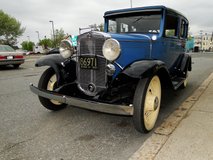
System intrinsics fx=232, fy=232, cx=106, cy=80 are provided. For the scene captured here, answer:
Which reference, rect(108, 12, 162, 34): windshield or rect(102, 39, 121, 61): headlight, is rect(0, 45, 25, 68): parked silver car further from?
rect(102, 39, 121, 61): headlight

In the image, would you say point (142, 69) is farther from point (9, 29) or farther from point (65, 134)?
point (9, 29)

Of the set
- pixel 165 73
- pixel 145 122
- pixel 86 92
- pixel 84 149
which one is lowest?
pixel 84 149

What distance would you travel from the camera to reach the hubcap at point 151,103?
351cm

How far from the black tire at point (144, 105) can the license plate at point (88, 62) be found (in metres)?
0.81

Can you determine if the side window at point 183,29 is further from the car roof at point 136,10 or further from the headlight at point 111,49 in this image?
the headlight at point 111,49

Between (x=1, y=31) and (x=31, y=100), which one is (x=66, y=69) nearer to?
(x=31, y=100)

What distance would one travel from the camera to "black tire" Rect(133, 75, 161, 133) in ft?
10.4

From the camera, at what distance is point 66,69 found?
169 inches

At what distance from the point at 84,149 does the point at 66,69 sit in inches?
67.3

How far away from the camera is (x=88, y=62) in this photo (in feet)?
12.4

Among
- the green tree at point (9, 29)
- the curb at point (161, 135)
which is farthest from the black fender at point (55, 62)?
the green tree at point (9, 29)

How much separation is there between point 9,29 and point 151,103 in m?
49.6

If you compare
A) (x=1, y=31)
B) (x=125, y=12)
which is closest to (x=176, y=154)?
(x=125, y=12)

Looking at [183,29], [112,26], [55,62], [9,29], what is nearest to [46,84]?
[55,62]
